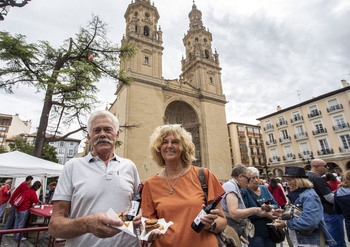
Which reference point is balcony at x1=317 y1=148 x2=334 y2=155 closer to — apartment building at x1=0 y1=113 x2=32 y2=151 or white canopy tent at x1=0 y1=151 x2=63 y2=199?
white canopy tent at x1=0 y1=151 x2=63 y2=199

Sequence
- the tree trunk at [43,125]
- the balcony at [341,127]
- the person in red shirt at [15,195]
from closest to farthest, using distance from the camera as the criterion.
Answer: the person in red shirt at [15,195], the tree trunk at [43,125], the balcony at [341,127]

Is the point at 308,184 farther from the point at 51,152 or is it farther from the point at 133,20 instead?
the point at 51,152

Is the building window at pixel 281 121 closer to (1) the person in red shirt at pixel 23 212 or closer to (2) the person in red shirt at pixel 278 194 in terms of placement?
(2) the person in red shirt at pixel 278 194

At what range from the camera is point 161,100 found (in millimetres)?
18500

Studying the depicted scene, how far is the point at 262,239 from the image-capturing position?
2.29 meters

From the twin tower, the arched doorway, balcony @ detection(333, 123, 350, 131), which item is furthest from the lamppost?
balcony @ detection(333, 123, 350, 131)

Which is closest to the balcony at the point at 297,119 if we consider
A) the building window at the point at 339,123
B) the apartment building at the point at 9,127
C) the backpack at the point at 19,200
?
the building window at the point at 339,123

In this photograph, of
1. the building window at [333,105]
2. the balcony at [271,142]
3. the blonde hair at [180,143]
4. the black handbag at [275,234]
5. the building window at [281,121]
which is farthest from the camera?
the balcony at [271,142]

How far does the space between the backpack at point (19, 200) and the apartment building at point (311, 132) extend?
22736 millimetres

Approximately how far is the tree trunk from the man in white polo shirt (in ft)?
22.4

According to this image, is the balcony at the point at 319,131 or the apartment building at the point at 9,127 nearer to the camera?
the balcony at the point at 319,131

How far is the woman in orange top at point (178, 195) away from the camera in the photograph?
1324mm

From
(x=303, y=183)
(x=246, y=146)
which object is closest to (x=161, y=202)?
(x=303, y=183)

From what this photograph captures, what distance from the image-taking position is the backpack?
16.9 feet
